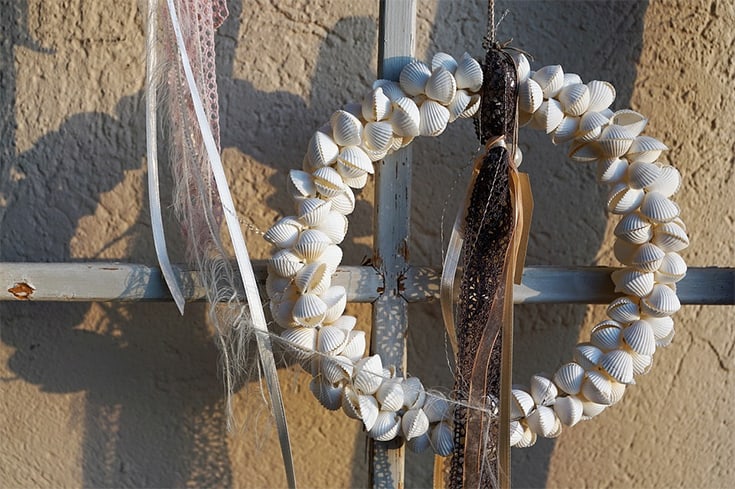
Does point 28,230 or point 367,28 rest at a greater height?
point 367,28

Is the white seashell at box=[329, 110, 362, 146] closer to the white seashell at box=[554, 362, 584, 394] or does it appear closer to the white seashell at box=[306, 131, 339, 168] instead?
the white seashell at box=[306, 131, 339, 168]

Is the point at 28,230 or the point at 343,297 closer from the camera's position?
the point at 343,297

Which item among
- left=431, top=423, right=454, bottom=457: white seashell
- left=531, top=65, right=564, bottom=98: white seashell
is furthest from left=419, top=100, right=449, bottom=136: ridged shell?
left=431, top=423, right=454, bottom=457: white seashell

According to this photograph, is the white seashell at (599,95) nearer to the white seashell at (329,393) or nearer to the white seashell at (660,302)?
the white seashell at (660,302)

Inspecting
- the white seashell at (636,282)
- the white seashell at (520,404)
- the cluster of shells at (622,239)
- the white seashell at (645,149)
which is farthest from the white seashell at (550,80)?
the white seashell at (520,404)

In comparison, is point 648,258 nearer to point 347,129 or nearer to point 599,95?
point 599,95

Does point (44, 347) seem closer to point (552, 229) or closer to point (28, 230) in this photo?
point (28, 230)

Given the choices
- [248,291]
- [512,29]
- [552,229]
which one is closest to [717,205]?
[552,229]
